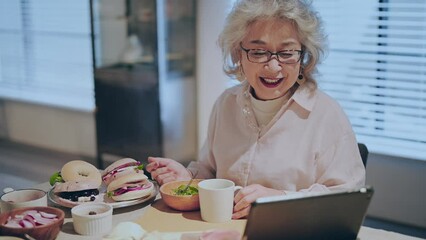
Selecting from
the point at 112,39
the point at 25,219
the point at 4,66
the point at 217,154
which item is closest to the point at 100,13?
the point at 112,39

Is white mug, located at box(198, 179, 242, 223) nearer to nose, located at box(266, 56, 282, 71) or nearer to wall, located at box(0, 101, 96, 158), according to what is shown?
nose, located at box(266, 56, 282, 71)

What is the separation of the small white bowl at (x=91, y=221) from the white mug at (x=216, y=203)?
0.83 feet

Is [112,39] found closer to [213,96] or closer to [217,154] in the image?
[213,96]

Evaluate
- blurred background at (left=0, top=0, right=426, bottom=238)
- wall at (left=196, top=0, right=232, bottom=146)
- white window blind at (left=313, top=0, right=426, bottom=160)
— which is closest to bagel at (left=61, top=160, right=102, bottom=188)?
blurred background at (left=0, top=0, right=426, bottom=238)

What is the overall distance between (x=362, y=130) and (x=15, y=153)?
9.70ft

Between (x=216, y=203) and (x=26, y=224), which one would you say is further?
(x=216, y=203)

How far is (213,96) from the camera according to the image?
401 centimetres

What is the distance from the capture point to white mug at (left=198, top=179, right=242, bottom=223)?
154 centimetres

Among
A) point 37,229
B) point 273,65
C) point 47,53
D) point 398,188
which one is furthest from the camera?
point 47,53

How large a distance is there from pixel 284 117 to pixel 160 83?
7.53 ft

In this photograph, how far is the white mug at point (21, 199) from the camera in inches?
59.9

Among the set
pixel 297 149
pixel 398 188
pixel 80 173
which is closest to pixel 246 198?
pixel 297 149

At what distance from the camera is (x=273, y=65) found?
1791 millimetres

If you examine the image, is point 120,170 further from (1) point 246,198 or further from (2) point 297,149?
(2) point 297,149
